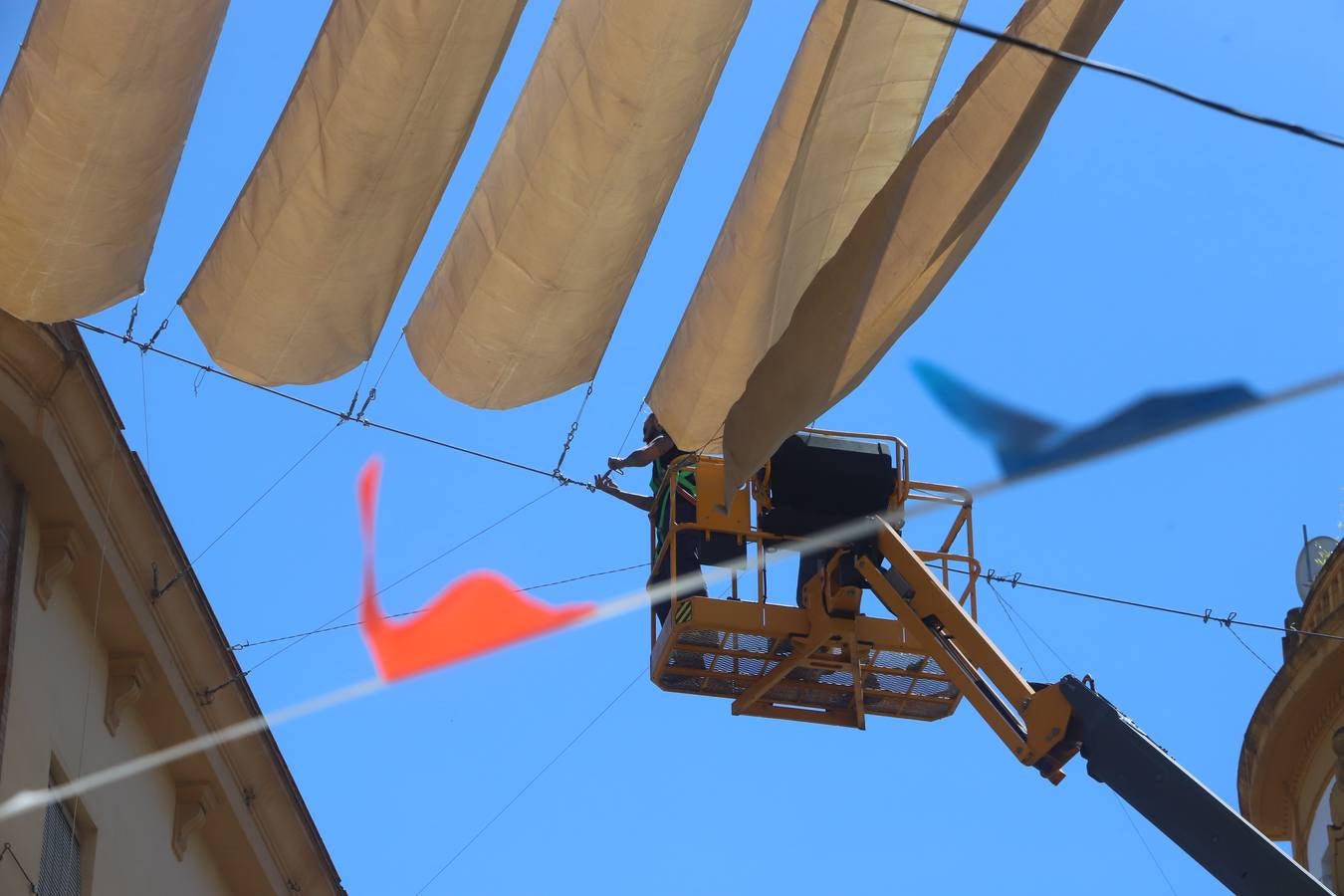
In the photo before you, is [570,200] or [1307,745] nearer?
[570,200]

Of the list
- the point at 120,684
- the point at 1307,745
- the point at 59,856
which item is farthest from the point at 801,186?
the point at 1307,745

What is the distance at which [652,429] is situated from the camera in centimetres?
1878

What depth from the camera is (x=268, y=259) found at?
1548cm

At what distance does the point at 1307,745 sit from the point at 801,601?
649 cm

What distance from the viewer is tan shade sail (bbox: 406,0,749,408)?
1498 cm

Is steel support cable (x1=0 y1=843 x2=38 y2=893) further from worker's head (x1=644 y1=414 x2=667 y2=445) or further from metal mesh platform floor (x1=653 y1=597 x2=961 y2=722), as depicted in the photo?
worker's head (x1=644 y1=414 x2=667 y2=445)

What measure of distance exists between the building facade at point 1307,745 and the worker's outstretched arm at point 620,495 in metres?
6.38

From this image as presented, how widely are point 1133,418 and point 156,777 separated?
11227mm

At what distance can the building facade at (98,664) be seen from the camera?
50.4 feet

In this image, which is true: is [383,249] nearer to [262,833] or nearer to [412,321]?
[412,321]

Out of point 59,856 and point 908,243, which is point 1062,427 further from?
point 59,856

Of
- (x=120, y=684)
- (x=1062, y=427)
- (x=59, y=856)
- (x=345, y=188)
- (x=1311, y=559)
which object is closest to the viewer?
(x=1062, y=427)

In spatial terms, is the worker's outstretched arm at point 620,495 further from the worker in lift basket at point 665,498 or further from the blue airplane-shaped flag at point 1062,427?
the blue airplane-shaped flag at point 1062,427

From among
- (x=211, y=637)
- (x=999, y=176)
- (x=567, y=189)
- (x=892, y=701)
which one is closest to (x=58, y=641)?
(x=211, y=637)
